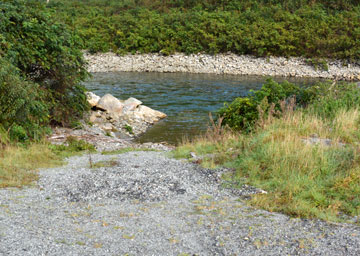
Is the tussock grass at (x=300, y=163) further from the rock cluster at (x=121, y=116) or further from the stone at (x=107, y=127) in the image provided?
the rock cluster at (x=121, y=116)

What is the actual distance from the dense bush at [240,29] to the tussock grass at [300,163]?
2718 centimetres

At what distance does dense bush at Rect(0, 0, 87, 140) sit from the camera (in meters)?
11.1

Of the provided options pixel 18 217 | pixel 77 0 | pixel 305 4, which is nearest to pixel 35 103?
pixel 18 217

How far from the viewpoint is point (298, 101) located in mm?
15453

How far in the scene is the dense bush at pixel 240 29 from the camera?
38.5 m

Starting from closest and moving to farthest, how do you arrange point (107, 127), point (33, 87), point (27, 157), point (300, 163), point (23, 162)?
point (300, 163) → point (23, 162) → point (27, 157) → point (33, 87) → point (107, 127)

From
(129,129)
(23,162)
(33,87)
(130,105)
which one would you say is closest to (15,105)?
(33,87)

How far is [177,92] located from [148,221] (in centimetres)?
2164

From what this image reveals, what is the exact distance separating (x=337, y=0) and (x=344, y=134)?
38.7 m

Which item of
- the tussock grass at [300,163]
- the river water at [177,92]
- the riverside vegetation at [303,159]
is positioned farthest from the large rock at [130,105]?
the tussock grass at [300,163]

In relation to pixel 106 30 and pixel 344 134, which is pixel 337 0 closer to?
pixel 106 30

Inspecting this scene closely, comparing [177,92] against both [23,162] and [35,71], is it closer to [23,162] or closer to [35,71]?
[35,71]

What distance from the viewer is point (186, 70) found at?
3862 centimetres

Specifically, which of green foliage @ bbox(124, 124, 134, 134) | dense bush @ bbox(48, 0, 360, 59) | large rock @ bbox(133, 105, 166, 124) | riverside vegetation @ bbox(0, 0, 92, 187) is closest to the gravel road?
riverside vegetation @ bbox(0, 0, 92, 187)
